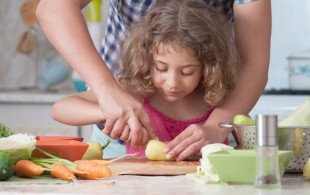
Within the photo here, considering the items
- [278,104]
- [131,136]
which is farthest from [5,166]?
[278,104]

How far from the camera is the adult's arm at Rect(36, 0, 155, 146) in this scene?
55.1 inches

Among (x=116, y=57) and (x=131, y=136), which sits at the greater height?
(x=116, y=57)

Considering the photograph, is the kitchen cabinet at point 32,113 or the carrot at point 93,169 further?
the kitchen cabinet at point 32,113

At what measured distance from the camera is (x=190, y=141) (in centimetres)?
143

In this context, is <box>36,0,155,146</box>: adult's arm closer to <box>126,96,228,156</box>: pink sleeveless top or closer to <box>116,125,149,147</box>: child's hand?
<box>116,125,149,147</box>: child's hand

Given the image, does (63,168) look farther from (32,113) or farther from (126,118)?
(32,113)

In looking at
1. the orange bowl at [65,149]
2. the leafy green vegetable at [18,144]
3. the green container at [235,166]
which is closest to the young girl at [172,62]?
the orange bowl at [65,149]

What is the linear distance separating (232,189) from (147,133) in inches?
18.1

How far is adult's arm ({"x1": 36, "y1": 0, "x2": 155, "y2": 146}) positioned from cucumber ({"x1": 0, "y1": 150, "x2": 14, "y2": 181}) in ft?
1.23

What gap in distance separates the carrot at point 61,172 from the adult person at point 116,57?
30cm

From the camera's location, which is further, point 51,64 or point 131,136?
point 51,64

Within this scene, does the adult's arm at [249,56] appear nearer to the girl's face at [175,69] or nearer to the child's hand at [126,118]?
the girl's face at [175,69]

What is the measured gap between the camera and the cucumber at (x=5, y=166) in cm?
107

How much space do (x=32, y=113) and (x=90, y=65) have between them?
1.84m
